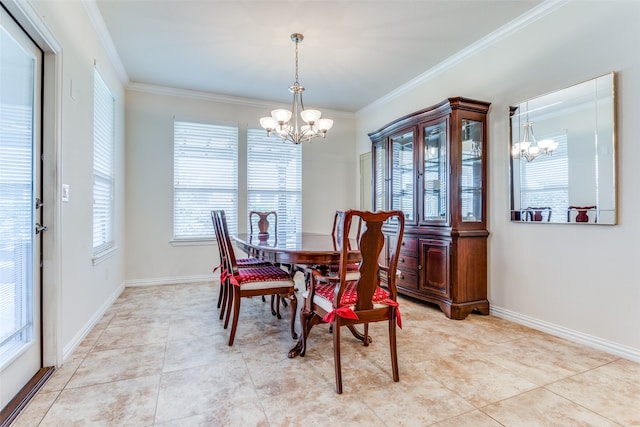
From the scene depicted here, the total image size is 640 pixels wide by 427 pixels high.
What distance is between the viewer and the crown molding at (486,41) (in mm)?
2631

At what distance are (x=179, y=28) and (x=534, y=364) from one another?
399 cm

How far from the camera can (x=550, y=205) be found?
266 cm

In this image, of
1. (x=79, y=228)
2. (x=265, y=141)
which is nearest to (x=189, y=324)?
(x=79, y=228)

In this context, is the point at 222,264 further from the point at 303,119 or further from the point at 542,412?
the point at 542,412

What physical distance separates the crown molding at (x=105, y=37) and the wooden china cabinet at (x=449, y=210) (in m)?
3.14

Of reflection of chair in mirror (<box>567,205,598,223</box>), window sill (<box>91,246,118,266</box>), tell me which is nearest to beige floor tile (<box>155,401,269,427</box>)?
window sill (<box>91,246,118,266</box>)

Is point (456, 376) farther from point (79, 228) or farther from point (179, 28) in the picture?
point (179, 28)

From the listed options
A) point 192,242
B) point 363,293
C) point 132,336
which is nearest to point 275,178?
point 192,242

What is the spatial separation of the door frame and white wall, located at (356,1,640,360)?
11.8 feet

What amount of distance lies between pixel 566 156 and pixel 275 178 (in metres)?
3.70

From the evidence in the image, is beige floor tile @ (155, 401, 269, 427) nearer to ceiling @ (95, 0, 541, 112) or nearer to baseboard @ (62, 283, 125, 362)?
baseboard @ (62, 283, 125, 362)

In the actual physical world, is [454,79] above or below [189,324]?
above

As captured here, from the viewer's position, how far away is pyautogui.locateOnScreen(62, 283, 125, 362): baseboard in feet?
7.18

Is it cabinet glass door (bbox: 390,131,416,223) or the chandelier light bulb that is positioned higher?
the chandelier light bulb
